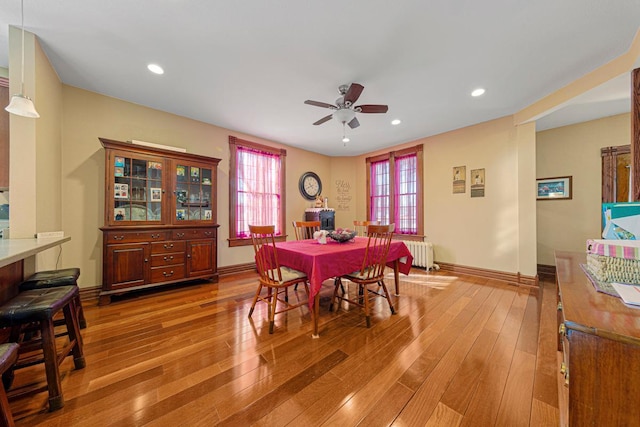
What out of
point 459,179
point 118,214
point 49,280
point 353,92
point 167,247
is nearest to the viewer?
point 49,280

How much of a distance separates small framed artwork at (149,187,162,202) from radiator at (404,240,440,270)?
4395 millimetres

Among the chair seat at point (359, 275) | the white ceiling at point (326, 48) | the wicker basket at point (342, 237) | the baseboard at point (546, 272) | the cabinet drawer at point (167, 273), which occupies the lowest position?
the baseboard at point (546, 272)

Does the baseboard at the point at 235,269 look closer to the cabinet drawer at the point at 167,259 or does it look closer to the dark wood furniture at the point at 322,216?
the cabinet drawer at the point at 167,259

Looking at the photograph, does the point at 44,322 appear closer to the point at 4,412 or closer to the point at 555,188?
the point at 4,412

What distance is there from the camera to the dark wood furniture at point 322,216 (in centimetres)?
508

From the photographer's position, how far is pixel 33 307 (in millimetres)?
1292

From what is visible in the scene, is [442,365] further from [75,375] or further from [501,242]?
[501,242]

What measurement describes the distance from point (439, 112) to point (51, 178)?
16.7ft

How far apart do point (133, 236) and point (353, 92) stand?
3.26 m

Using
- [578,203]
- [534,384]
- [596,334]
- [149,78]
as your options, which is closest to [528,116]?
[578,203]

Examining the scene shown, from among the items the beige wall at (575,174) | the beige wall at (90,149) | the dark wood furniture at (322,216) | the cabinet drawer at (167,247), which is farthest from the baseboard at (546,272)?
the beige wall at (90,149)

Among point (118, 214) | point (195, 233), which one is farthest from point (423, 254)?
point (118, 214)

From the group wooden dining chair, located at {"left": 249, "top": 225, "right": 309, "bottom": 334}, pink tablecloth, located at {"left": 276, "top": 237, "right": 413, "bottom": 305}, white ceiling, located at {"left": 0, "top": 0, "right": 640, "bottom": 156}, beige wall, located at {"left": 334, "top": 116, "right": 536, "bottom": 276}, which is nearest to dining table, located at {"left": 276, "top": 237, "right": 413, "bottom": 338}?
pink tablecloth, located at {"left": 276, "top": 237, "right": 413, "bottom": 305}

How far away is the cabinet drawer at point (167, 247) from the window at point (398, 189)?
158 inches
